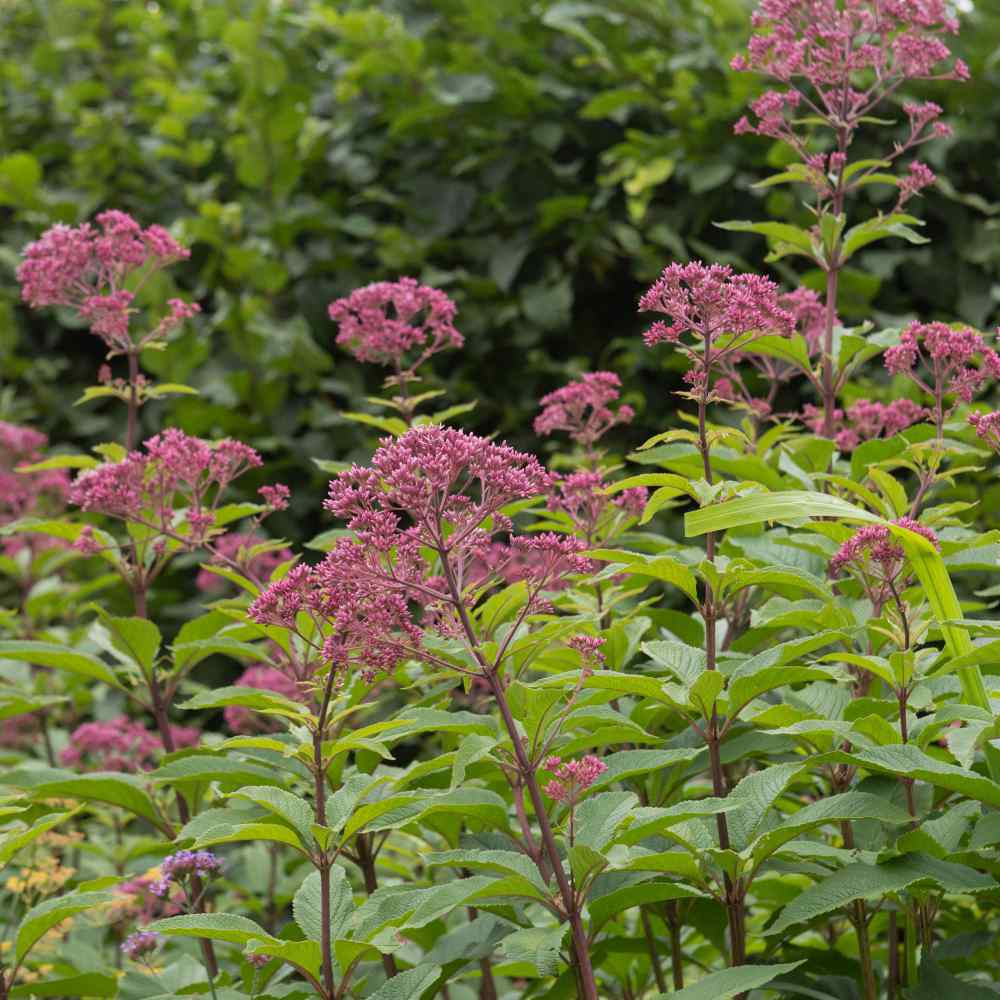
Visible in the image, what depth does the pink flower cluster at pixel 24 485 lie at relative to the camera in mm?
3984

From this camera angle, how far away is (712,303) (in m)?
1.81

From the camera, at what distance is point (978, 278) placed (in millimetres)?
4742

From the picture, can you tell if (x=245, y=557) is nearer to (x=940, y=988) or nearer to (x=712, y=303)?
(x=712, y=303)

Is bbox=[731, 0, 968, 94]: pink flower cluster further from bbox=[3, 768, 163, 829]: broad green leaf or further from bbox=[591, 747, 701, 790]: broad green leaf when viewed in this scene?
bbox=[3, 768, 163, 829]: broad green leaf

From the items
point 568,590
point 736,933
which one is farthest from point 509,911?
point 568,590

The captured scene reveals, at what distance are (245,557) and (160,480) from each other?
21cm

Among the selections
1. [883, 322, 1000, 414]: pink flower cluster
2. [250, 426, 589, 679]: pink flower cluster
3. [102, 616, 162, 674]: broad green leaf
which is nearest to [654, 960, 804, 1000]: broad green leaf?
[250, 426, 589, 679]: pink flower cluster

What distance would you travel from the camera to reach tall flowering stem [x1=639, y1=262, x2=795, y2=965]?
181 cm

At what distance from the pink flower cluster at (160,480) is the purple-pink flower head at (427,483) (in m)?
0.72

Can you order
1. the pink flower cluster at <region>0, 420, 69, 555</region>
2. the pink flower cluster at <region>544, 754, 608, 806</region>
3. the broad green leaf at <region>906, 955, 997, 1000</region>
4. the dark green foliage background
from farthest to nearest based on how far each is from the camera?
1. the dark green foliage background
2. the pink flower cluster at <region>0, 420, 69, 555</region>
3. the broad green leaf at <region>906, 955, 997, 1000</region>
4. the pink flower cluster at <region>544, 754, 608, 806</region>

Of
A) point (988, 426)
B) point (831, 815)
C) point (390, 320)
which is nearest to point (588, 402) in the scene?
point (390, 320)

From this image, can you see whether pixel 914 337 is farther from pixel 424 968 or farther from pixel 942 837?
pixel 424 968

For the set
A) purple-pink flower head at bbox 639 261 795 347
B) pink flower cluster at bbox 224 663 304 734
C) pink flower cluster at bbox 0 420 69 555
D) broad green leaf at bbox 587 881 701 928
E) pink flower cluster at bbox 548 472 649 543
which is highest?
purple-pink flower head at bbox 639 261 795 347

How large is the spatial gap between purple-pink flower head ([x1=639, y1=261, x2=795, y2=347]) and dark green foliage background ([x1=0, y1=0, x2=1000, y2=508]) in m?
2.90
